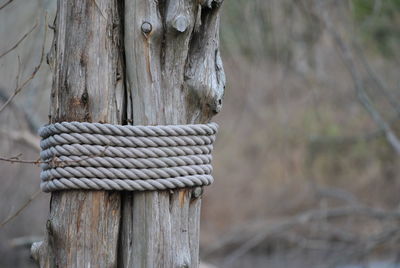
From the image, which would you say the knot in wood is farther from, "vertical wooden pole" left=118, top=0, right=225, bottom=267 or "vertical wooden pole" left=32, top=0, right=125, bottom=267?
"vertical wooden pole" left=32, top=0, right=125, bottom=267

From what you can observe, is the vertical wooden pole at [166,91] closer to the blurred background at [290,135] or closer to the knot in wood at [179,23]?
the knot in wood at [179,23]

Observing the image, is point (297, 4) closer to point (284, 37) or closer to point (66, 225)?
point (284, 37)

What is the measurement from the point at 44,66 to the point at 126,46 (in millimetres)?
2142

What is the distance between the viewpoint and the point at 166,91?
4.34ft

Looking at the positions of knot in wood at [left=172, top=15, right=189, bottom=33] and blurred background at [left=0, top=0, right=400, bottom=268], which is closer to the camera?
knot in wood at [left=172, top=15, right=189, bottom=33]

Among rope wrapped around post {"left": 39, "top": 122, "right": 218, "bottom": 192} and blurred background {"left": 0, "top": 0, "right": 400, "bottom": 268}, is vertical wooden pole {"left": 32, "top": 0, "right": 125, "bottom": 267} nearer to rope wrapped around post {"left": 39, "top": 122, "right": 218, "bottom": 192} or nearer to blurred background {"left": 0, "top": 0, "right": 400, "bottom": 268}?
rope wrapped around post {"left": 39, "top": 122, "right": 218, "bottom": 192}

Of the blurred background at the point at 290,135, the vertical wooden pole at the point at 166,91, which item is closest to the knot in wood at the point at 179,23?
the vertical wooden pole at the point at 166,91

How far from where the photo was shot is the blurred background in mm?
3625

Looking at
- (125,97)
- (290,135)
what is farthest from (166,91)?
(290,135)

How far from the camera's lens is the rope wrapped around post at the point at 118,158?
1268mm

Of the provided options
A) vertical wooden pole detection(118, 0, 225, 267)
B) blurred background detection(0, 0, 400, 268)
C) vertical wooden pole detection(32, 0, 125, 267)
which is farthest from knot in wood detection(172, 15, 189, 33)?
blurred background detection(0, 0, 400, 268)

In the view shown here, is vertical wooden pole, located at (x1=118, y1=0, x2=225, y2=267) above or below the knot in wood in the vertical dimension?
below

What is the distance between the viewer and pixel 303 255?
20.4 ft

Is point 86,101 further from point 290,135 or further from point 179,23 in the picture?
point 290,135
